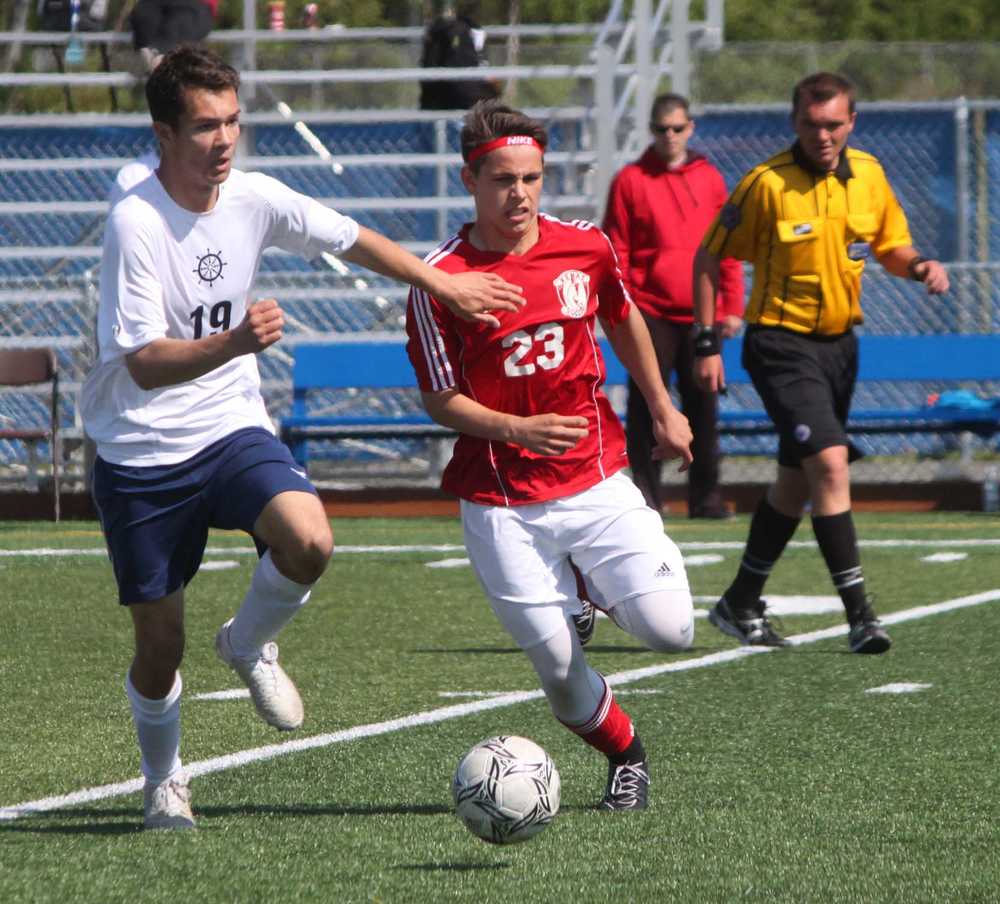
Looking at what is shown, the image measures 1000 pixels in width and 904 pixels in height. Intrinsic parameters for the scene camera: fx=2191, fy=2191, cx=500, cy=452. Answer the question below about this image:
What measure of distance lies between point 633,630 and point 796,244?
10.5 ft

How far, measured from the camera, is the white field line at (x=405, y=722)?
559 centimetres

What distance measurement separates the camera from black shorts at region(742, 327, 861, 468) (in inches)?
318

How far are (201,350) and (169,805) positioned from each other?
3.61ft

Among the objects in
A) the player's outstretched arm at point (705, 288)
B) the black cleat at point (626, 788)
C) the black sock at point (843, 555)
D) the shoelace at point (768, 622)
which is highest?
the player's outstretched arm at point (705, 288)

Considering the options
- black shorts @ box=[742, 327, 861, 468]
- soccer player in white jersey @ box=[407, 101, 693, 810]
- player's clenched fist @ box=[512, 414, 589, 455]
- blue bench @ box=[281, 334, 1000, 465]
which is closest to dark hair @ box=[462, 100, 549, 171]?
soccer player in white jersey @ box=[407, 101, 693, 810]

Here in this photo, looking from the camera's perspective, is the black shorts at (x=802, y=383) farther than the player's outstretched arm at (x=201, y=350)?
Yes

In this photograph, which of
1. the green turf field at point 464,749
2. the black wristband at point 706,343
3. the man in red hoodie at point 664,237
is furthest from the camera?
the man in red hoodie at point 664,237

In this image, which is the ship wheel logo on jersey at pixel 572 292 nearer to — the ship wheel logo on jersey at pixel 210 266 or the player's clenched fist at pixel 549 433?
the player's clenched fist at pixel 549 433

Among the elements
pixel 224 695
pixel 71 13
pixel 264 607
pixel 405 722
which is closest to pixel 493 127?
pixel 264 607

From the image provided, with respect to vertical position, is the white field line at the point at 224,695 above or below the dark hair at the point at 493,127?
below

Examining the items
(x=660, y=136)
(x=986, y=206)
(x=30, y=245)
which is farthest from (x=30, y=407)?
(x=986, y=206)

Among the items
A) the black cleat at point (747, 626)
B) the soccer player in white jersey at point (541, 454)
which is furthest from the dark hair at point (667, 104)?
the soccer player in white jersey at point (541, 454)

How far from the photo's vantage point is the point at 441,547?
41.9ft

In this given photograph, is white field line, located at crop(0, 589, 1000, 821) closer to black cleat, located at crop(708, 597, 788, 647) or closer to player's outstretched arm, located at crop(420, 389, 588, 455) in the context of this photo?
black cleat, located at crop(708, 597, 788, 647)
